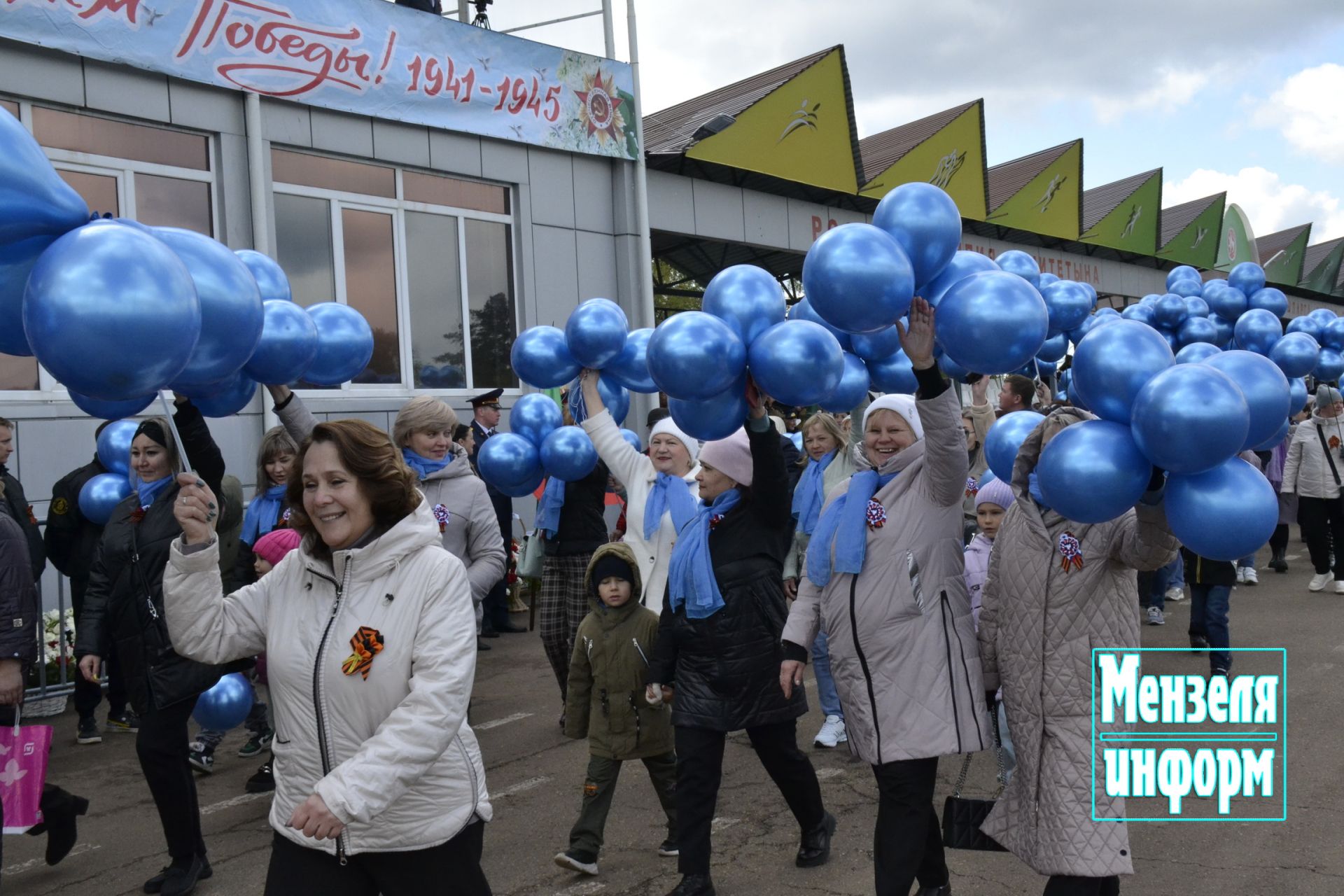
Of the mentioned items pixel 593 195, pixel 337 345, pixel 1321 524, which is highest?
pixel 593 195

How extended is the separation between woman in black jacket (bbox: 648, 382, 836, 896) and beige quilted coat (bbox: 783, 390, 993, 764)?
53 centimetres

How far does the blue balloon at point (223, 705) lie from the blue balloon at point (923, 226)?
289cm

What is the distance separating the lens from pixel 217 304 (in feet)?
10.1

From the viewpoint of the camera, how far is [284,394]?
433 centimetres

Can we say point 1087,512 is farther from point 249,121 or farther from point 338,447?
point 249,121

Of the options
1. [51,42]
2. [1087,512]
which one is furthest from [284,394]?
[51,42]

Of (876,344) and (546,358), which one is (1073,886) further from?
(546,358)

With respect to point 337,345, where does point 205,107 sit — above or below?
above

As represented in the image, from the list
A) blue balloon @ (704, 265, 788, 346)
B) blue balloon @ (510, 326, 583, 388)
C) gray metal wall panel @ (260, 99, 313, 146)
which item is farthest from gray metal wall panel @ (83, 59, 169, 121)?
blue balloon @ (704, 265, 788, 346)

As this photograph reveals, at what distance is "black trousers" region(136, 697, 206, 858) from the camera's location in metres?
4.50

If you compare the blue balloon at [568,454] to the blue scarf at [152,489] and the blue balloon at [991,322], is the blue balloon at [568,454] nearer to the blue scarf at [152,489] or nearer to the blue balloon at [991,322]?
the blue scarf at [152,489]

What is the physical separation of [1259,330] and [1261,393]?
656 centimetres

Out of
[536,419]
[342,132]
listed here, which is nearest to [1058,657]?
[536,419]

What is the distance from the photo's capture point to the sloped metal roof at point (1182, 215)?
29078mm
